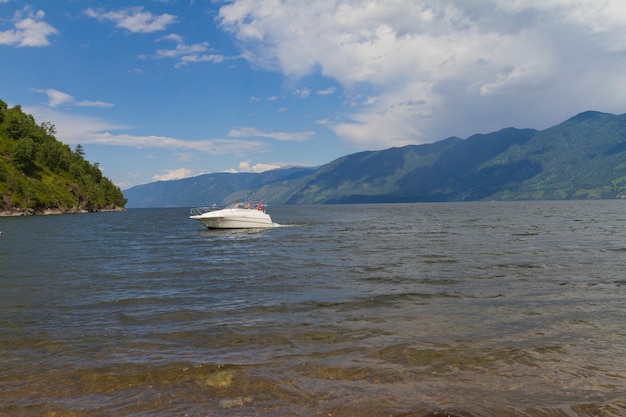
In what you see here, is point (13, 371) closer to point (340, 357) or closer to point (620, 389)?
point (340, 357)

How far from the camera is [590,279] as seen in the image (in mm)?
18000

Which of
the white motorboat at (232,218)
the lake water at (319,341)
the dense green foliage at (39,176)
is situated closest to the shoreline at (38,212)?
the dense green foliage at (39,176)

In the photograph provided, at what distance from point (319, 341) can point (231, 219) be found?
44531 mm

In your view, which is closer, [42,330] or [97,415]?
[97,415]

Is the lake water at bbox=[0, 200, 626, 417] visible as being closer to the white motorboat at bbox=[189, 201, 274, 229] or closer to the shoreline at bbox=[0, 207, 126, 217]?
the white motorboat at bbox=[189, 201, 274, 229]

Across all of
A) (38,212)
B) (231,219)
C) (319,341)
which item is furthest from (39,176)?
(319,341)

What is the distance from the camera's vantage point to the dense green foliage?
12050 cm

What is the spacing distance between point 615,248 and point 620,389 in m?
26.0

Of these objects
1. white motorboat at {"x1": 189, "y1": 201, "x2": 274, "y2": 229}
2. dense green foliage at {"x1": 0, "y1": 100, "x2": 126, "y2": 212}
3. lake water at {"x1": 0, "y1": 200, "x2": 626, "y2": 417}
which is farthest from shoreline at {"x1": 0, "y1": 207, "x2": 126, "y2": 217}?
lake water at {"x1": 0, "y1": 200, "x2": 626, "y2": 417}

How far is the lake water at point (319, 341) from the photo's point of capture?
23.6 feet

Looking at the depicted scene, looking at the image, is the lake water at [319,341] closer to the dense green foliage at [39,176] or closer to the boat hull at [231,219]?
the boat hull at [231,219]

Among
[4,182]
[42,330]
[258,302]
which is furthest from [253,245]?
[4,182]

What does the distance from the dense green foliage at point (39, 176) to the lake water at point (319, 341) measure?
4767 inches

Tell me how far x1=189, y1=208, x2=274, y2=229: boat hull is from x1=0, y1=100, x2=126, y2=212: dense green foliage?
92542mm
